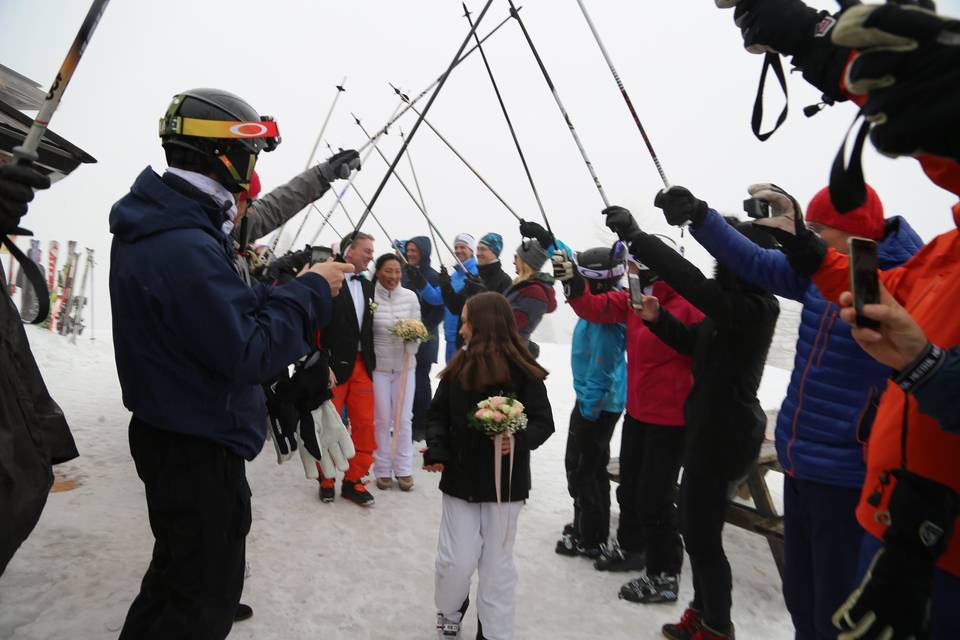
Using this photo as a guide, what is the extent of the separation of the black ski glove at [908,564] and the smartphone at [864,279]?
0.42m

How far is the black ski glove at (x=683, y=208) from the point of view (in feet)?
9.51

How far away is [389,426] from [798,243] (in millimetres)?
5086

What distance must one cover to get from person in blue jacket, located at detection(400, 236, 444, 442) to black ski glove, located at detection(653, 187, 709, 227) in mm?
5332

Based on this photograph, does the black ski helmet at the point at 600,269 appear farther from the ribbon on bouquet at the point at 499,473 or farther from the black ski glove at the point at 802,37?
the black ski glove at the point at 802,37

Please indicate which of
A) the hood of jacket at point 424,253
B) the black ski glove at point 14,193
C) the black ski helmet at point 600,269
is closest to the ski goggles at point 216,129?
the black ski glove at point 14,193

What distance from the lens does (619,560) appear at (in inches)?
189

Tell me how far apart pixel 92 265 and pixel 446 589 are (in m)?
15.1

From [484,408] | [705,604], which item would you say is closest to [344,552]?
[484,408]

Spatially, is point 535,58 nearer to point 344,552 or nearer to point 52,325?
point 344,552

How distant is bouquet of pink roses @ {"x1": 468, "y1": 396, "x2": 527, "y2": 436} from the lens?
3.41m

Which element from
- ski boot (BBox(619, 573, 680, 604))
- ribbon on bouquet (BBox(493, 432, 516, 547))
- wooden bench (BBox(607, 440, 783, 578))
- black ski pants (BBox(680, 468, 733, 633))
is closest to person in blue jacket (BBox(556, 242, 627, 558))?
ski boot (BBox(619, 573, 680, 604))

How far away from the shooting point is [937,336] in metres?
1.56

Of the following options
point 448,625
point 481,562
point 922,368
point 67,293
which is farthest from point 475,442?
point 67,293

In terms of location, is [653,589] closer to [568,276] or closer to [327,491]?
[568,276]
